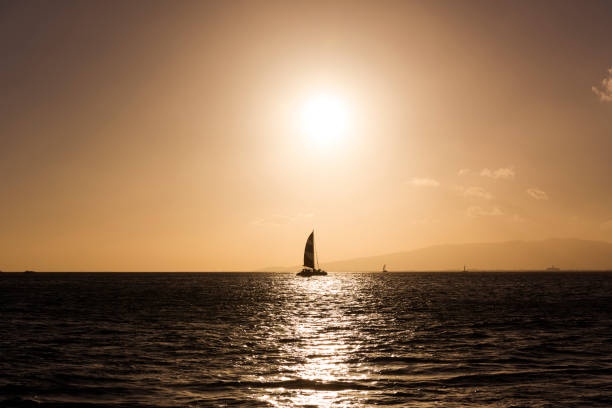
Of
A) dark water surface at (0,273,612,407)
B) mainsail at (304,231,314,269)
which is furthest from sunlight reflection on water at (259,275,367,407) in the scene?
mainsail at (304,231,314,269)

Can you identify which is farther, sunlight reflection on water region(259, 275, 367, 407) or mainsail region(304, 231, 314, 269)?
mainsail region(304, 231, 314, 269)

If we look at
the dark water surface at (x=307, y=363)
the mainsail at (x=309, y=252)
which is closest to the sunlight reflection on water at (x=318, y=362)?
the dark water surface at (x=307, y=363)

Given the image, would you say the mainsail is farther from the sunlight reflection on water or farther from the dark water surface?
the dark water surface

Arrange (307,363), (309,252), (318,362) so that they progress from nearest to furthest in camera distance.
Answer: (307,363), (318,362), (309,252)

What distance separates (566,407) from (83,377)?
72.7ft

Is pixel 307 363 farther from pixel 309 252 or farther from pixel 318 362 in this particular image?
pixel 309 252

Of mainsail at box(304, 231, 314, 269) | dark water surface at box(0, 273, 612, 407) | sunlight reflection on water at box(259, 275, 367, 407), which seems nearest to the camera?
sunlight reflection on water at box(259, 275, 367, 407)

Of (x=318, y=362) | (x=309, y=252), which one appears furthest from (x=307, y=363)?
(x=309, y=252)

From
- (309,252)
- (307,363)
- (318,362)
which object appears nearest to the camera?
(307,363)

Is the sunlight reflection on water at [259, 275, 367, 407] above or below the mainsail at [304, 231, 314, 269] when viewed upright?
below

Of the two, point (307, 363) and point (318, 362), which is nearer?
point (307, 363)

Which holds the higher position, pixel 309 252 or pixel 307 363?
pixel 309 252

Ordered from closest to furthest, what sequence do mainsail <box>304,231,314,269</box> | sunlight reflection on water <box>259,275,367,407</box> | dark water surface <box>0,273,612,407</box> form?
sunlight reflection on water <box>259,275,367,407</box> → dark water surface <box>0,273,612,407</box> → mainsail <box>304,231,314,269</box>

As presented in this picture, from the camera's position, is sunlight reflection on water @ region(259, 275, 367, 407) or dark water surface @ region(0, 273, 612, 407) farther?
dark water surface @ region(0, 273, 612, 407)
